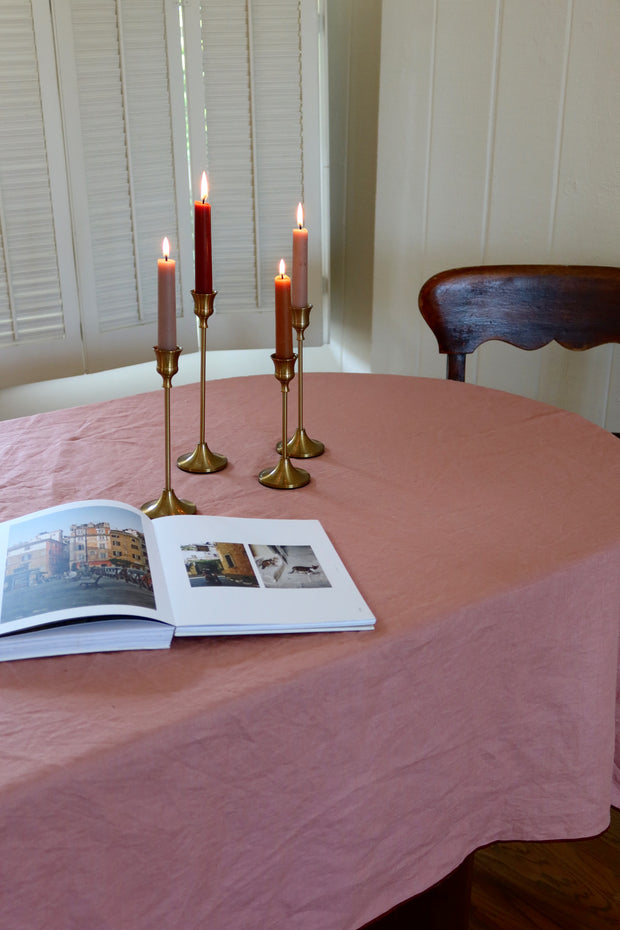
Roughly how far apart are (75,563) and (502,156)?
174 cm

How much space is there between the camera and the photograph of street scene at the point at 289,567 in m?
1.03

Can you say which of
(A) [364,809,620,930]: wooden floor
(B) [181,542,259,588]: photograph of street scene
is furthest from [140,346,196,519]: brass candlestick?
(A) [364,809,620,930]: wooden floor

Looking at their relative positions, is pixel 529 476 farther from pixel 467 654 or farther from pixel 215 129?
pixel 215 129

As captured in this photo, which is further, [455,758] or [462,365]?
[462,365]

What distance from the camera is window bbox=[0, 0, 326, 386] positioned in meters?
2.15

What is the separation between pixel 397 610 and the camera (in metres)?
1.00

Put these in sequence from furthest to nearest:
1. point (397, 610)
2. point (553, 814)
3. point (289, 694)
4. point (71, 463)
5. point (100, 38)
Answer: point (100, 38)
point (71, 463)
point (553, 814)
point (397, 610)
point (289, 694)

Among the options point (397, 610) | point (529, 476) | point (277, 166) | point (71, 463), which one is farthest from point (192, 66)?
point (397, 610)

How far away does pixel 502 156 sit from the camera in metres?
2.32

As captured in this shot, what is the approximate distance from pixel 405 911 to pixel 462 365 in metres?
1.04

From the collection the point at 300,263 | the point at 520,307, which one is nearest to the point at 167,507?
the point at 300,263

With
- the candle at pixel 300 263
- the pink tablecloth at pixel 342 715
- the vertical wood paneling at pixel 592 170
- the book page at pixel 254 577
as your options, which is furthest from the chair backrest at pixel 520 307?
the book page at pixel 254 577

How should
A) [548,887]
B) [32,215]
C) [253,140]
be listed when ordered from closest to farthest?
1. [548,887]
2. [32,215]
3. [253,140]

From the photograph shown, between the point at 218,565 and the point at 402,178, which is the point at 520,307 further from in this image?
the point at 218,565
